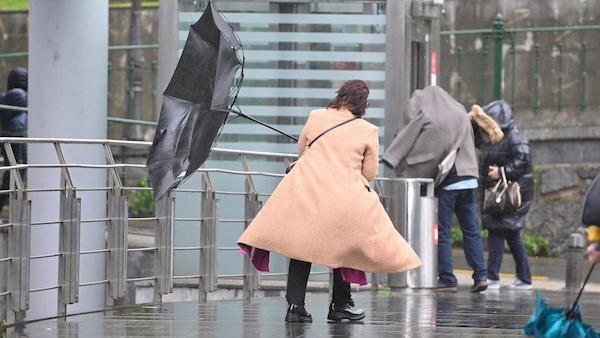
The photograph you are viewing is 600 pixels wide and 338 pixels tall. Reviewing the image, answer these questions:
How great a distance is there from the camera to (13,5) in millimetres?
25328

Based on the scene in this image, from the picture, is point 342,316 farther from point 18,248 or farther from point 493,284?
point 493,284

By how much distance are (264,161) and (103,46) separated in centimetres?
238

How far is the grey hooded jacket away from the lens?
1487 centimetres

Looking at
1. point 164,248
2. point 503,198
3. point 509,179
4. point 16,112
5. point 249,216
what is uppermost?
point 16,112

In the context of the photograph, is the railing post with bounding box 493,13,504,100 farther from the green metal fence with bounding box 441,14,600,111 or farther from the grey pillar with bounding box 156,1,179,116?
the grey pillar with bounding box 156,1,179,116

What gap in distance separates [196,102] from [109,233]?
148 cm

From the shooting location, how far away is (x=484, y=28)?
21.7m

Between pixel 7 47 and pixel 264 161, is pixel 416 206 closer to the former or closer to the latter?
pixel 264 161

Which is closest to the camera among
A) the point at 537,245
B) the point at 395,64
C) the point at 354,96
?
the point at 354,96

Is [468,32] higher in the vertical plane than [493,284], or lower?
higher

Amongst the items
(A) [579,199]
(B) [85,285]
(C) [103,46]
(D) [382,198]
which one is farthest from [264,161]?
(A) [579,199]

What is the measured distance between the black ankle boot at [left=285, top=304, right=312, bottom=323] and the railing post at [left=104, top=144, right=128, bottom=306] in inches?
58.6

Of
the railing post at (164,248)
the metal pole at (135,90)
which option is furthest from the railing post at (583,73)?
the railing post at (164,248)

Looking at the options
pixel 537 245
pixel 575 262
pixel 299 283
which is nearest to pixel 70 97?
pixel 299 283
